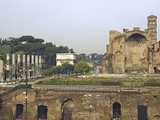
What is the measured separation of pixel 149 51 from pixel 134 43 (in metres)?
2.51

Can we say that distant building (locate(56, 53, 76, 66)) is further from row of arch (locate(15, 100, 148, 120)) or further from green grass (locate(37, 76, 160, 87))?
row of arch (locate(15, 100, 148, 120))

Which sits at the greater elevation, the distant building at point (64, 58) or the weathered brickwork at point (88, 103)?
the distant building at point (64, 58)

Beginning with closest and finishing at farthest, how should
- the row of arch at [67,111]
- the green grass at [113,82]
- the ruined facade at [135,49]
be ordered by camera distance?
the row of arch at [67,111], the green grass at [113,82], the ruined facade at [135,49]

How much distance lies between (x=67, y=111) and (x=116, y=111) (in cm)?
440

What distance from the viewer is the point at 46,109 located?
33.0 meters

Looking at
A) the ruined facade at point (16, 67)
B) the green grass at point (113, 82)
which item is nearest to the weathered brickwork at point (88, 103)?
the green grass at point (113, 82)

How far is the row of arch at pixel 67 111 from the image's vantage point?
3162cm

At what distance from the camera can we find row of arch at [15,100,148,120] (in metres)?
31.6

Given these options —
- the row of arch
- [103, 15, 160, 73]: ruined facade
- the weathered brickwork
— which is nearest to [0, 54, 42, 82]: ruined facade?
[103, 15, 160, 73]: ruined facade

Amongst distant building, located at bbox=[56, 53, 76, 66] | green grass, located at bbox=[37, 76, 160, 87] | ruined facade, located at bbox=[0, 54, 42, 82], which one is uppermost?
distant building, located at bbox=[56, 53, 76, 66]

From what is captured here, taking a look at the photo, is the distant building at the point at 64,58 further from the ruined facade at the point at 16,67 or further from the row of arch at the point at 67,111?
the row of arch at the point at 67,111

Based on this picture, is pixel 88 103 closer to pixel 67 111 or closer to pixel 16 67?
pixel 67 111

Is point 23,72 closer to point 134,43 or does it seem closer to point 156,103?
point 134,43

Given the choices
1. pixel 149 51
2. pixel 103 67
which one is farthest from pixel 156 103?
pixel 103 67
